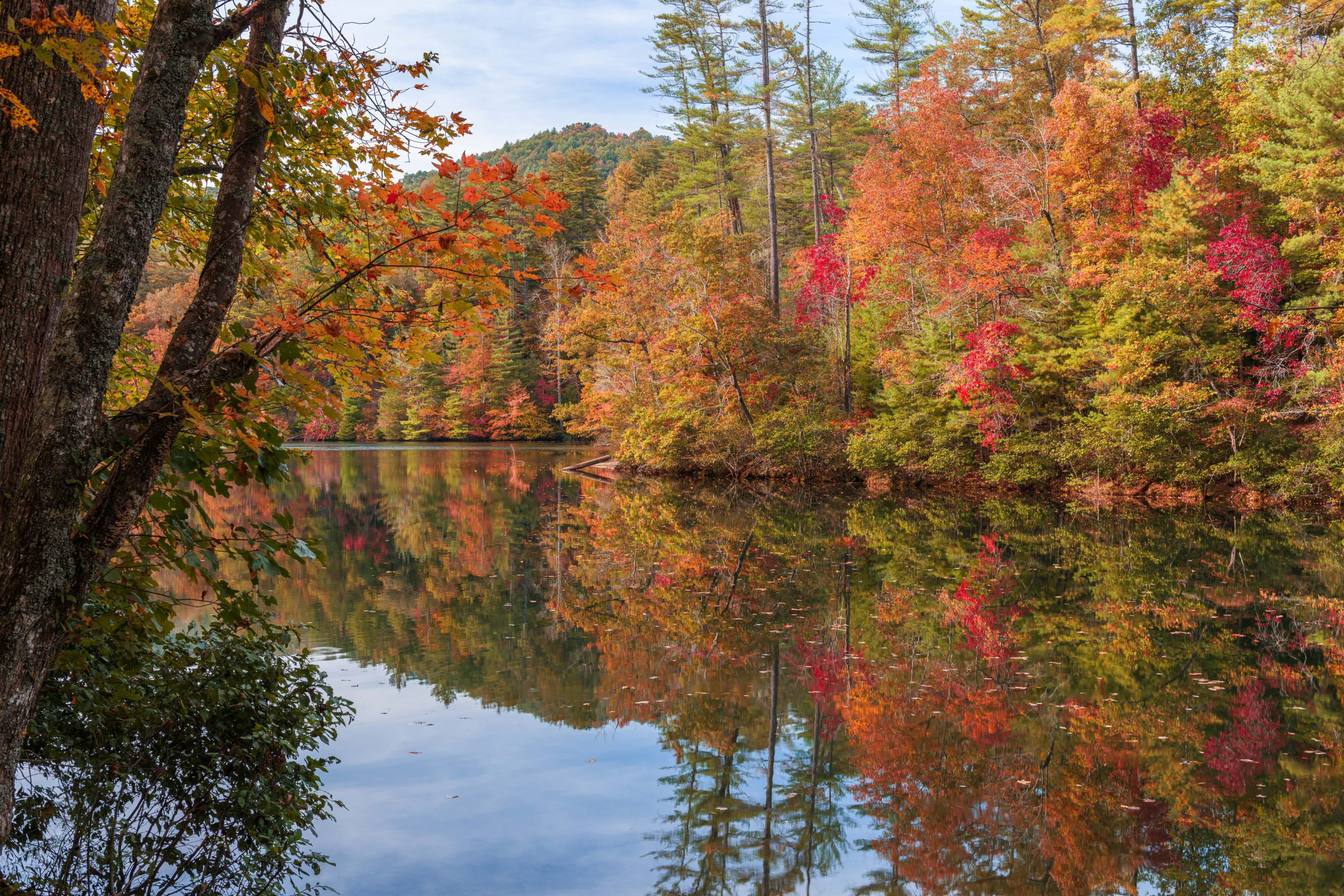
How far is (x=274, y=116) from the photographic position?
2535 millimetres

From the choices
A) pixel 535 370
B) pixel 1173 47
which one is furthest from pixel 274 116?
pixel 535 370

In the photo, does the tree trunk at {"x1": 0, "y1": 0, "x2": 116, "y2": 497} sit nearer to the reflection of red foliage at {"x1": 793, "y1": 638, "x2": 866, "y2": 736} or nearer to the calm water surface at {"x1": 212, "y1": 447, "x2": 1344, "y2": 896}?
the calm water surface at {"x1": 212, "y1": 447, "x2": 1344, "y2": 896}

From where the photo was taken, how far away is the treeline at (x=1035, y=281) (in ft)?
55.4

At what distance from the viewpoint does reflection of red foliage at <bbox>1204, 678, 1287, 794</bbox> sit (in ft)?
16.9

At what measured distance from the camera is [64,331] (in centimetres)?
216

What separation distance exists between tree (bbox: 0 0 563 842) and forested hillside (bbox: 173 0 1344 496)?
14084 mm

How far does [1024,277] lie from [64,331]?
68.9 ft

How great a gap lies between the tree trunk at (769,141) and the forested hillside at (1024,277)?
12 cm

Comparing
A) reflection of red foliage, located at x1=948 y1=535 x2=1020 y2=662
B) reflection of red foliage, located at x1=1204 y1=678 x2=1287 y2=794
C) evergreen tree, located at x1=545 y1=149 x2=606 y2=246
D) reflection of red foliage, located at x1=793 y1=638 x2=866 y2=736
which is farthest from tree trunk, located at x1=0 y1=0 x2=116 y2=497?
evergreen tree, located at x1=545 y1=149 x2=606 y2=246

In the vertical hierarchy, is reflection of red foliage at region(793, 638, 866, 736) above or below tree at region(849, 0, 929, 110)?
below

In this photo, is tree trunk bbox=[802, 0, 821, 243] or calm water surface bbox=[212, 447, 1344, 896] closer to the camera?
calm water surface bbox=[212, 447, 1344, 896]

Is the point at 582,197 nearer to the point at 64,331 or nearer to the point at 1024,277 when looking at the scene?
the point at 1024,277

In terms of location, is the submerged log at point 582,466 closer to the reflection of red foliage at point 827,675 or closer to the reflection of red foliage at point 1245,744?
the reflection of red foliage at point 827,675

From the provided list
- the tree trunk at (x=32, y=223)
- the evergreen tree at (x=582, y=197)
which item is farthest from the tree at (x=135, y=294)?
the evergreen tree at (x=582, y=197)
